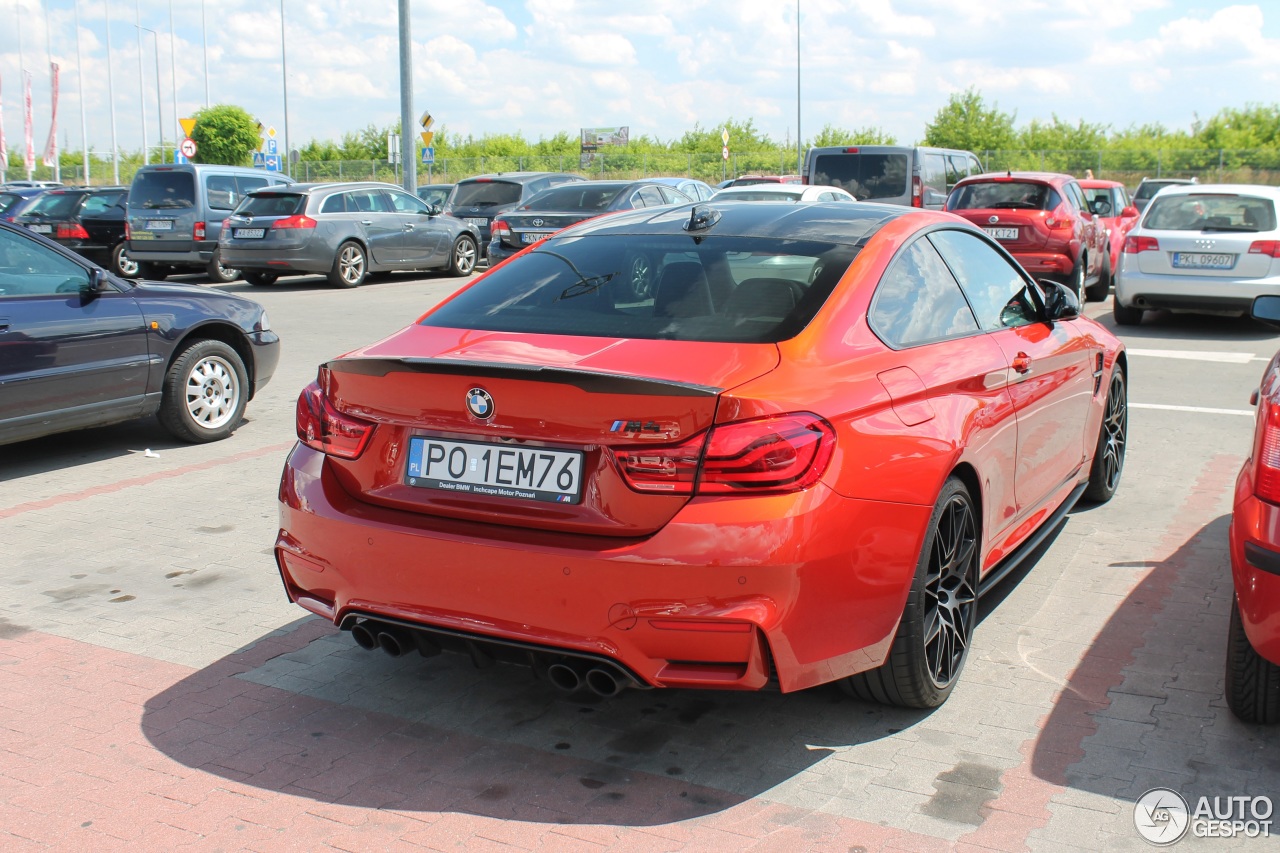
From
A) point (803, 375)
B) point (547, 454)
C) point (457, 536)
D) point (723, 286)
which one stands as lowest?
point (457, 536)

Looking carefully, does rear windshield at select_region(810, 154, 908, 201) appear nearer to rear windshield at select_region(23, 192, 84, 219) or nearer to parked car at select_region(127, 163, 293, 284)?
parked car at select_region(127, 163, 293, 284)

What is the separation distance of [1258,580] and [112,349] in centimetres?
632

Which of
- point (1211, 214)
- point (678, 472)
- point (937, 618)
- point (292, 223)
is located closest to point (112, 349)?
point (678, 472)

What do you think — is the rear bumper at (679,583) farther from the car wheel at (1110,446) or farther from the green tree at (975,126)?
the green tree at (975,126)

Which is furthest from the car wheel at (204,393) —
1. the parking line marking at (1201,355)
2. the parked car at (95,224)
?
the parked car at (95,224)

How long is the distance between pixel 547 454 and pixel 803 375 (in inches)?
28.9

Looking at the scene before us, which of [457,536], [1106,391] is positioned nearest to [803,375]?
[457,536]

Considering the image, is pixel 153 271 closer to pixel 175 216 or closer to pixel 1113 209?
pixel 175 216

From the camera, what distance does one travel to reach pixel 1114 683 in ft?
13.2

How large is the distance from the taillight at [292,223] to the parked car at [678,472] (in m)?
15.2

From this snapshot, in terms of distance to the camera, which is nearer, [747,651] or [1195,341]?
[747,651]

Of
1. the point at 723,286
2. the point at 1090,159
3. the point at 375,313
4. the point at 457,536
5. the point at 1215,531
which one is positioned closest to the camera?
the point at 457,536

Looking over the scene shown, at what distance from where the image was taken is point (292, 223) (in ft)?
60.6

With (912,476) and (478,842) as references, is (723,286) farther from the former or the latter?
(478,842)
